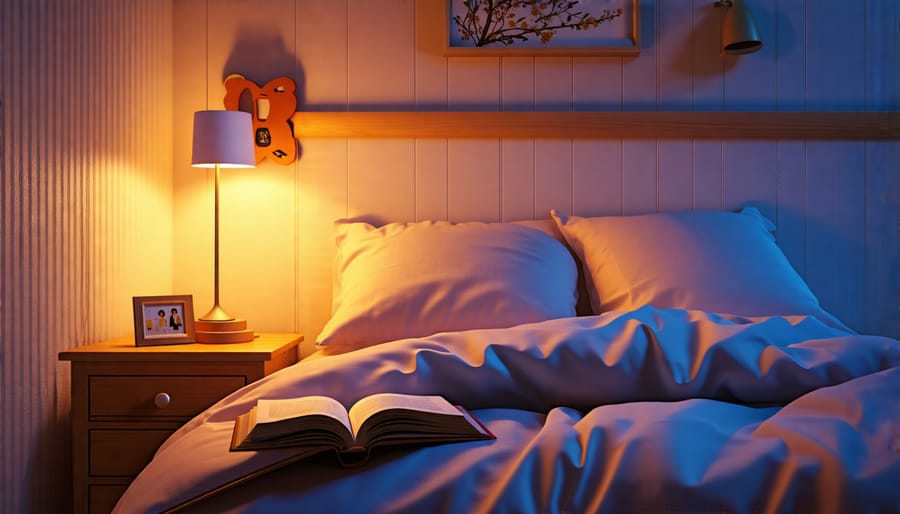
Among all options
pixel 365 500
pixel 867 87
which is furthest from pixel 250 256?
pixel 867 87

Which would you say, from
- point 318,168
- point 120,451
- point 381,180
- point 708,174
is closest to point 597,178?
point 708,174

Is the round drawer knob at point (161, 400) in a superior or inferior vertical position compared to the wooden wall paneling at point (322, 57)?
inferior

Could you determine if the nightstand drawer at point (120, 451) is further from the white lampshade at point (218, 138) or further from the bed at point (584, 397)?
the white lampshade at point (218, 138)

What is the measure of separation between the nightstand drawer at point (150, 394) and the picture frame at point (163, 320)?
0.48 feet

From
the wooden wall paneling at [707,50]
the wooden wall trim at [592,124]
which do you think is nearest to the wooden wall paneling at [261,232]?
the wooden wall trim at [592,124]

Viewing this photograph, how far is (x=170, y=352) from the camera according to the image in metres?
2.05

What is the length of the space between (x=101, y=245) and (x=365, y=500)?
1.65m

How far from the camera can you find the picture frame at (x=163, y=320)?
7.11 feet

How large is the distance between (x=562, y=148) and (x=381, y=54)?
71cm

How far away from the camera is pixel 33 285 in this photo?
6.49 ft

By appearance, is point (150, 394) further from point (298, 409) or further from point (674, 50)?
point (674, 50)

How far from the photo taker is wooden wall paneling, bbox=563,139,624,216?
2697 mm

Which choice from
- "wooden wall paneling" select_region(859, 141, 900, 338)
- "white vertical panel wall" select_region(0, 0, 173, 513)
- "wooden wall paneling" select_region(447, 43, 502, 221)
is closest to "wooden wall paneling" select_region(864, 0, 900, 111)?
"wooden wall paneling" select_region(859, 141, 900, 338)

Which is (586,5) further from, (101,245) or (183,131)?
(101,245)
